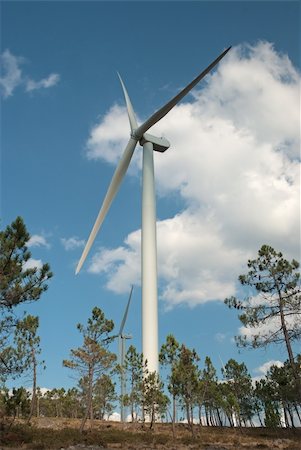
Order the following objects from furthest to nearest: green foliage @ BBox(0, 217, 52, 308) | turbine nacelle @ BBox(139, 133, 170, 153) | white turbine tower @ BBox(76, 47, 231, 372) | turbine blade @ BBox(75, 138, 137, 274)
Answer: turbine nacelle @ BBox(139, 133, 170, 153), turbine blade @ BBox(75, 138, 137, 274), white turbine tower @ BBox(76, 47, 231, 372), green foliage @ BBox(0, 217, 52, 308)

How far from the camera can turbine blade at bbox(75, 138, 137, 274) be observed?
40562 mm

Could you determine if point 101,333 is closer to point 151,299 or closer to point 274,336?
point 151,299

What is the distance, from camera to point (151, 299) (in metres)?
41.2

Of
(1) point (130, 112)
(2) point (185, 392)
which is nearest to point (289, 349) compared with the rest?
(2) point (185, 392)

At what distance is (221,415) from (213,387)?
16090 mm

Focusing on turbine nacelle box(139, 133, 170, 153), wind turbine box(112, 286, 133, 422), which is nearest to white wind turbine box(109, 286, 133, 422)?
wind turbine box(112, 286, 133, 422)

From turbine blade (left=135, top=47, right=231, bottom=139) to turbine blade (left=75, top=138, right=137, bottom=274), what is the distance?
79.4 inches

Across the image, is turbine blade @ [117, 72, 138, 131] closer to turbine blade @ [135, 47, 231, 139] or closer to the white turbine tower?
the white turbine tower

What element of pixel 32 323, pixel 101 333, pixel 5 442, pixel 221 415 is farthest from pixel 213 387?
pixel 5 442

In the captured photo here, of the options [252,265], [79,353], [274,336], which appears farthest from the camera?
[79,353]

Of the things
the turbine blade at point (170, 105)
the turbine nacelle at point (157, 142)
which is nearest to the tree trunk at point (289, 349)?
the turbine blade at point (170, 105)

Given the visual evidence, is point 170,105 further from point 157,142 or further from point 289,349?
point 289,349

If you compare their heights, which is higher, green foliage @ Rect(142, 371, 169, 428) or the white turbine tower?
the white turbine tower

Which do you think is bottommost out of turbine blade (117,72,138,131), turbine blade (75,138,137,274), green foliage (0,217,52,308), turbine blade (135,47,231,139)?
green foliage (0,217,52,308)
